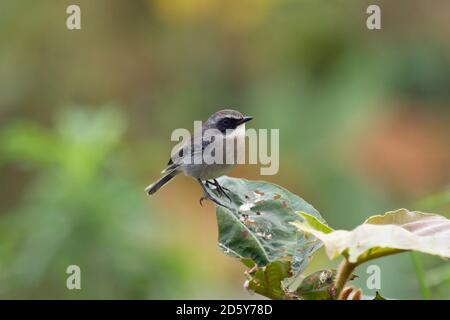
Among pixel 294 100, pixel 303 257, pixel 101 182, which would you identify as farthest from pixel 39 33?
pixel 303 257

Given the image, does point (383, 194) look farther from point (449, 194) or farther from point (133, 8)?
point (449, 194)

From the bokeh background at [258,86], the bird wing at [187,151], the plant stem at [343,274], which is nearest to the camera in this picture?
the plant stem at [343,274]

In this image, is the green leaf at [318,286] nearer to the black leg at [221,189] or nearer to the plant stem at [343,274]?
the plant stem at [343,274]

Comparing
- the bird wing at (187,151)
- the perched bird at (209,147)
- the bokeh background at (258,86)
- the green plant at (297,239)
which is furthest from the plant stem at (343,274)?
the bokeh background at (258,86)

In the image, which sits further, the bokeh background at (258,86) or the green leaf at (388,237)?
the bokeh background at (258,86)

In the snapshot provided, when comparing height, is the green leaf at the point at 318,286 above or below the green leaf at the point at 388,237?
below

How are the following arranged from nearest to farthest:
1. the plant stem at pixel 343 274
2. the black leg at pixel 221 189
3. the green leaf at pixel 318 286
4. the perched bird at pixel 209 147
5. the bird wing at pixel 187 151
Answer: the plant stem at pixel 343 274 < the green leaf at pixel 318 286 < the black leg at pixel 221 189 < the perched bird at pixel 209 147 < the bird wing at pixel 187 151

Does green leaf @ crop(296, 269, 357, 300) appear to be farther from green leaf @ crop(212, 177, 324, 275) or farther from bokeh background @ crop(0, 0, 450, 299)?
bokeh background @ crop(0, 0, 450, 299)
